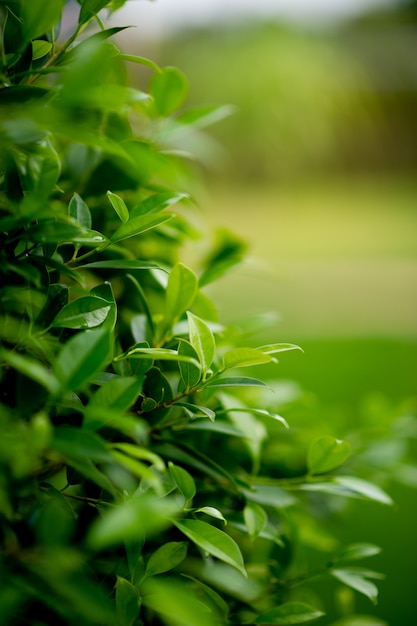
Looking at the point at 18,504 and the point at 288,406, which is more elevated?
the point at 18,504

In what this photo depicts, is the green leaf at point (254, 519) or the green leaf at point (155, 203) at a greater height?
the green leaf at point (155, 203)

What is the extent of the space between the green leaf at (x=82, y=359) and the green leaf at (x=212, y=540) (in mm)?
133

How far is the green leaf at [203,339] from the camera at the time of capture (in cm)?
47

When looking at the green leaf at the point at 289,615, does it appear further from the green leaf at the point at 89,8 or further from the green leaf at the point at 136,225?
the green leaf at the point at 89,8

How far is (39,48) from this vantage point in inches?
19.7

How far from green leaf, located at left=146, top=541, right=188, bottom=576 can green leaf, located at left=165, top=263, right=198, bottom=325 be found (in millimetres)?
191

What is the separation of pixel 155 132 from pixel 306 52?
23.8 ft

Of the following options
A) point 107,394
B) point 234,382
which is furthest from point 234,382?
point 107,394

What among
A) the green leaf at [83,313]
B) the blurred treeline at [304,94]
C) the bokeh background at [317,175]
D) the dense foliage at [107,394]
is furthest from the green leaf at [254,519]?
the blurred treeline at [304,94]

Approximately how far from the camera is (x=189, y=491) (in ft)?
1.55

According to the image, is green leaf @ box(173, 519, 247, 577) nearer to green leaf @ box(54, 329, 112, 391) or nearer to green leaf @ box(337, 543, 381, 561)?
green leaf @ box(54, 329, 112, 391)

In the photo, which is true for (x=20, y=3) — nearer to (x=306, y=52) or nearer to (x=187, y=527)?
(x=187, y=527)

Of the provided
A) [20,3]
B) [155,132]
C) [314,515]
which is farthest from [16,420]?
[314,515]

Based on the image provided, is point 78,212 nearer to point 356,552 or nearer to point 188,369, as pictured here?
point 188,369
